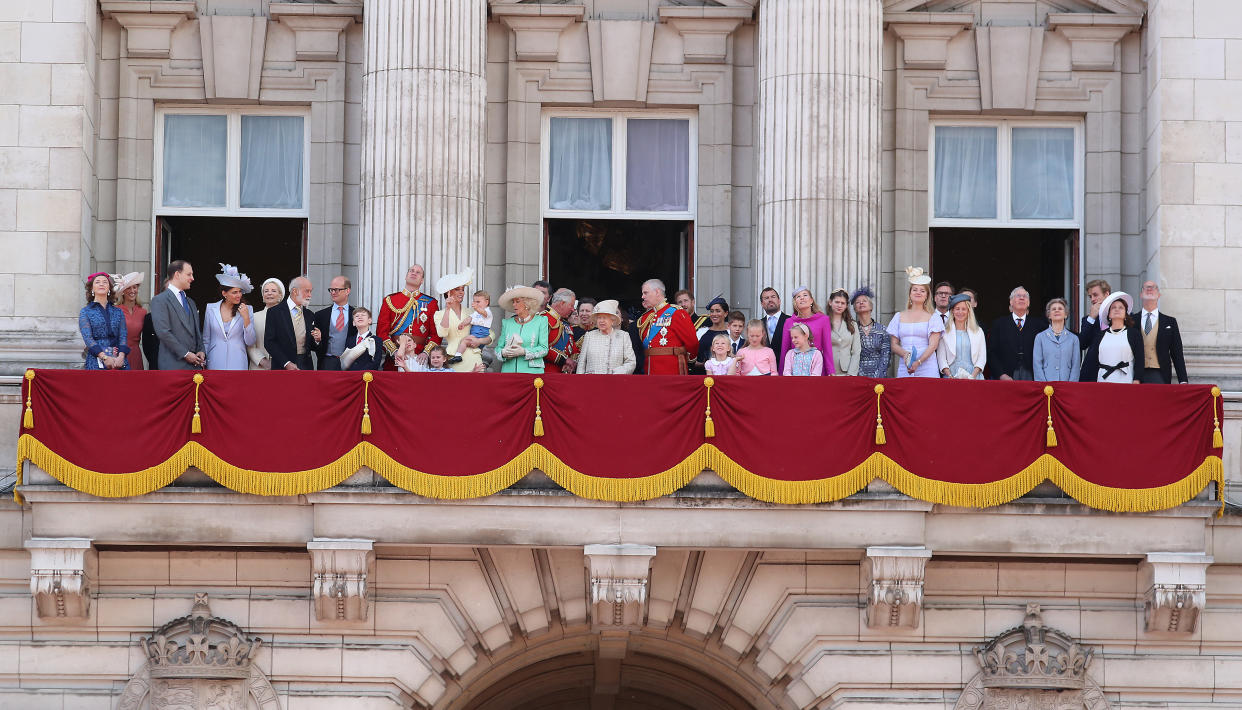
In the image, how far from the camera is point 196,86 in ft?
101

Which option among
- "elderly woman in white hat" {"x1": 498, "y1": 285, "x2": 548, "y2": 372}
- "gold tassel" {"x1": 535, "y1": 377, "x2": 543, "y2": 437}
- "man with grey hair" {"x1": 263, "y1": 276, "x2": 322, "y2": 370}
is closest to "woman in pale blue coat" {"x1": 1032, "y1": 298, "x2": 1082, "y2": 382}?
"elderly woman in white hat" {"x1": 498, "y1": 285, "x2": 548, "y2": 372}

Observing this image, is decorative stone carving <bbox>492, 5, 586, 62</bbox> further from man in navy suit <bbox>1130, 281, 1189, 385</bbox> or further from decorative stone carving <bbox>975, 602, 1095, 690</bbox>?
decorative stone carving <bbox>975, 602, 1095, 690</bbox>

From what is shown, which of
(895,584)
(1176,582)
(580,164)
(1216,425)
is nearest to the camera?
(895,584)

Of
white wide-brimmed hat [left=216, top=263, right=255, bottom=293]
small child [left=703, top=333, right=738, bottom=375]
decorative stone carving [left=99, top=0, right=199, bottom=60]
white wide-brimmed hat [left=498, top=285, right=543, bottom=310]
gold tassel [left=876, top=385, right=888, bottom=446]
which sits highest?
decorative stone carving [left=99, top=0, right=199, bottom=60]

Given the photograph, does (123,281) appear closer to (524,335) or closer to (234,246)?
(234,246)

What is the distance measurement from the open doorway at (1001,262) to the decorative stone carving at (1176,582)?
18.2ft

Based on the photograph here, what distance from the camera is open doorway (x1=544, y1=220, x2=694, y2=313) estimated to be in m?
31.0

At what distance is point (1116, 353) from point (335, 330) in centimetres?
959

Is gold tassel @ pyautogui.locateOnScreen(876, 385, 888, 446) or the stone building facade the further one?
the stone building facade

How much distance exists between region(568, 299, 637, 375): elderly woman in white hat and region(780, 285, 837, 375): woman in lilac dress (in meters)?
1.91

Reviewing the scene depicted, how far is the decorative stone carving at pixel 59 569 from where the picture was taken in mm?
25938

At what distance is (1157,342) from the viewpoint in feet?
90.5

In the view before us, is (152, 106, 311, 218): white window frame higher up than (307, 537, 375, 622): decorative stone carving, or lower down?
higher up

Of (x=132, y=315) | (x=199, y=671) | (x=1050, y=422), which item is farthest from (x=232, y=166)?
(x=1050, y=422)
